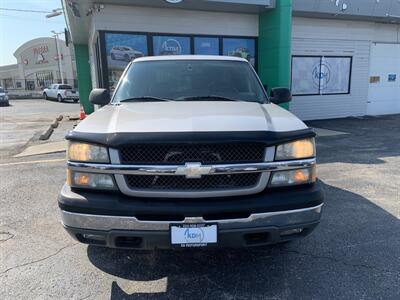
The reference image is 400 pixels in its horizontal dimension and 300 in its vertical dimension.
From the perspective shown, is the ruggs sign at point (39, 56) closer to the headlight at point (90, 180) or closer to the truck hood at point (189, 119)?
the truck hood at point (189, 119)

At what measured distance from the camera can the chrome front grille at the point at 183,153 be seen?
2486 millimetres

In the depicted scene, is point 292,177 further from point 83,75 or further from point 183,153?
point 83,75

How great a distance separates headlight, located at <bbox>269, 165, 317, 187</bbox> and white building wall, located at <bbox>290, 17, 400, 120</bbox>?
1067 cm

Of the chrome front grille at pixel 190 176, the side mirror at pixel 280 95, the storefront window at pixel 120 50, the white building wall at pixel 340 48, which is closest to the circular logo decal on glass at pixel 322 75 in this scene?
the white building wall at pixel 340 48

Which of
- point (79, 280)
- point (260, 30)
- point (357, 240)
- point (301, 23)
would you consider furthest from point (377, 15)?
point (79, 280)

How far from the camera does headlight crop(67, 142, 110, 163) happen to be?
253cm

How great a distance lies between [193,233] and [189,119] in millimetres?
915

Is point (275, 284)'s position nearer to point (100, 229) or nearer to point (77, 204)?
point (100, 229)

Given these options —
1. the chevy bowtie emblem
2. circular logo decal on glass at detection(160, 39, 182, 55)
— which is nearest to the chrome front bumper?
the chevy bowtie emblem

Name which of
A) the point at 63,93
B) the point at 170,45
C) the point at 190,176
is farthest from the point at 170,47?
the point at 63,93

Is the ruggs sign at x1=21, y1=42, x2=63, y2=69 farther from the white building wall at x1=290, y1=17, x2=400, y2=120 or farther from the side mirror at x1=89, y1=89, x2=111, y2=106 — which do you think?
the side mirror at x1=89, y1=89, x2=111, y2=106

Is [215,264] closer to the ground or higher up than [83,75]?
closer to the ground

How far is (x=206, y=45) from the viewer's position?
36.8 ft

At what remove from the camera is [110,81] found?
10461mm
